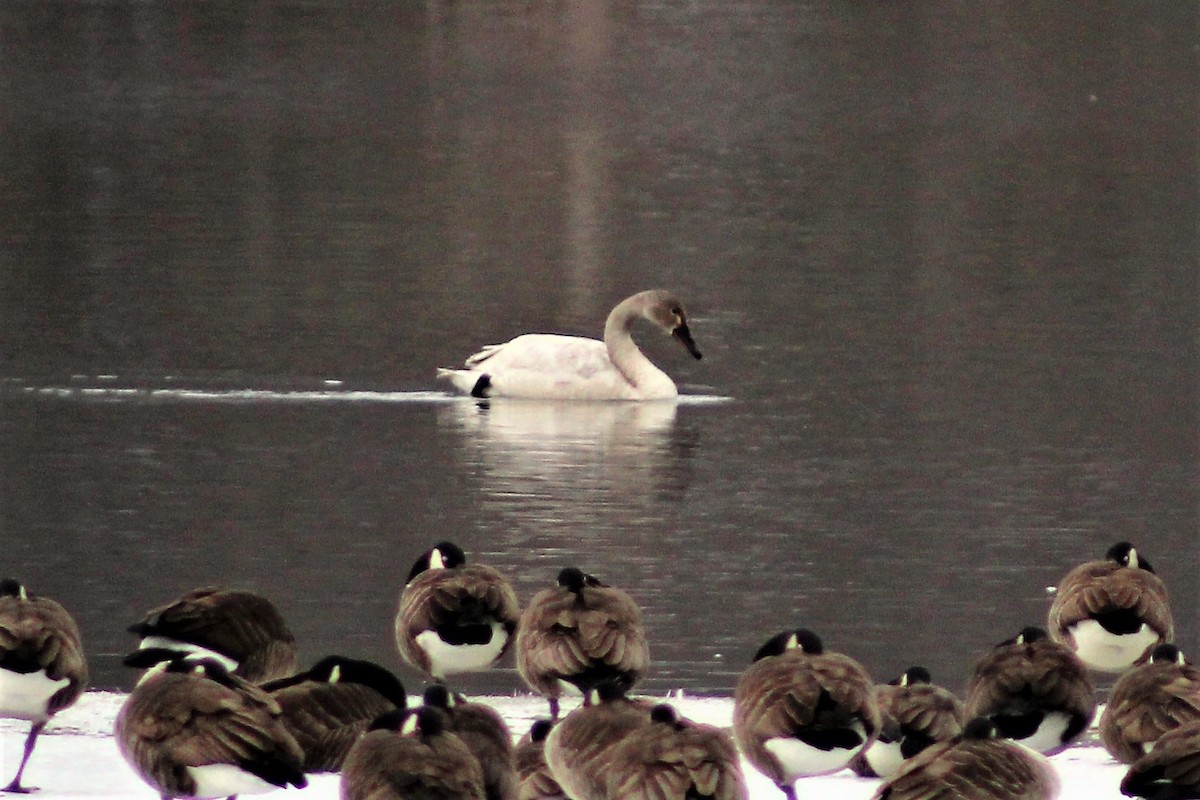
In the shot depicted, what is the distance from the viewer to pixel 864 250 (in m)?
22.7

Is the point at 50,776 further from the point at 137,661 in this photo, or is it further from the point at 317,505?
the point at 317,505

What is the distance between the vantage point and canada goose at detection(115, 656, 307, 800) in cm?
658

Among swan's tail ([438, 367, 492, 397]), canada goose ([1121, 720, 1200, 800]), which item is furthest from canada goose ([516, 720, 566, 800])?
swan's tail ([438, 367, 492, 397])

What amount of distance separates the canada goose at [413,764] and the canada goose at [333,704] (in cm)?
77

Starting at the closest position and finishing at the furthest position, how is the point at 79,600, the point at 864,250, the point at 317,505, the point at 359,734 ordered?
1. the point at 359,734
2. the point at 79,600
3. the point at 317,505
4. the point at 864,250

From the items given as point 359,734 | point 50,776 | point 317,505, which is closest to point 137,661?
point 50,776

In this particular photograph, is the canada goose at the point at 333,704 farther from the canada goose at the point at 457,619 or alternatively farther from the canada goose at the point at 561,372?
the canada goose at the point at 561,372

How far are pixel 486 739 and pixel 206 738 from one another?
29.1 inches

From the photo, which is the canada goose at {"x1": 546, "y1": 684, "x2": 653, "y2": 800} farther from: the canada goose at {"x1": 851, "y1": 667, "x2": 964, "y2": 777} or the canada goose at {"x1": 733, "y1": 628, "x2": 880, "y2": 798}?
the canada goose at {"x1": 851, "y1": 667, "x2": 964, "y2": 777}


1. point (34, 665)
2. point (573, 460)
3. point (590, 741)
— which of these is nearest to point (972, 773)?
point (590, 741)

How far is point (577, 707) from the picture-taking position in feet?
24.6

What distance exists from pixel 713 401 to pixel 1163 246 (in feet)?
26.4

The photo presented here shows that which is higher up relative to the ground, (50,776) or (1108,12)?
(50,776)

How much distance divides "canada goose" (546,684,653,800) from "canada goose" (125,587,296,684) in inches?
60.4
